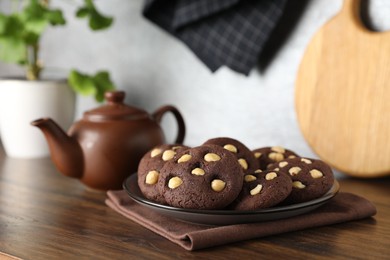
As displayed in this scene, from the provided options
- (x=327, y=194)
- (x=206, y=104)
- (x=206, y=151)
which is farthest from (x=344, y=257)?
(x=206, y=104)

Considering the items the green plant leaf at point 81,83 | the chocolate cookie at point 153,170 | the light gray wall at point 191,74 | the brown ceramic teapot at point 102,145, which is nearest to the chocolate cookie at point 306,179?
the chocolate cookie at point 153,170

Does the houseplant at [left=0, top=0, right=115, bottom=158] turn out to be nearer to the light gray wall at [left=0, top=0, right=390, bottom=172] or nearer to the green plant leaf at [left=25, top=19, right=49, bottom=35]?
the green plant leaf at [left=25, top=19, right=49, bottom=35]

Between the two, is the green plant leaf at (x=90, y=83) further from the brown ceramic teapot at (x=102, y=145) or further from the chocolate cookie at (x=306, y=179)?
the chocolate cookie at (x=306, y=179)

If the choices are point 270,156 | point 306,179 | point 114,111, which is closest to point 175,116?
point 114,111

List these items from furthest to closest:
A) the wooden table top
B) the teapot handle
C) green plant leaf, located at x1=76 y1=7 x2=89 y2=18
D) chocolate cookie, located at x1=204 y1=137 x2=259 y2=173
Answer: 1. green plant leaf, located at x1=76 y1=7 x2=89 y2=18
2. the teapot handle
3. chocolate cookie, located at x1=204 y1=137 x2=259 y2=173
4. the wooden table top

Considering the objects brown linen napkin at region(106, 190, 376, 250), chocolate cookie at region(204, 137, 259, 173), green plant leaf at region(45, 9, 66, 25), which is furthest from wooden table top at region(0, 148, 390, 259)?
green plant leaf at region(45, 9, 66, 25)

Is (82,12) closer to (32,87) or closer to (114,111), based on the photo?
(32,87)
